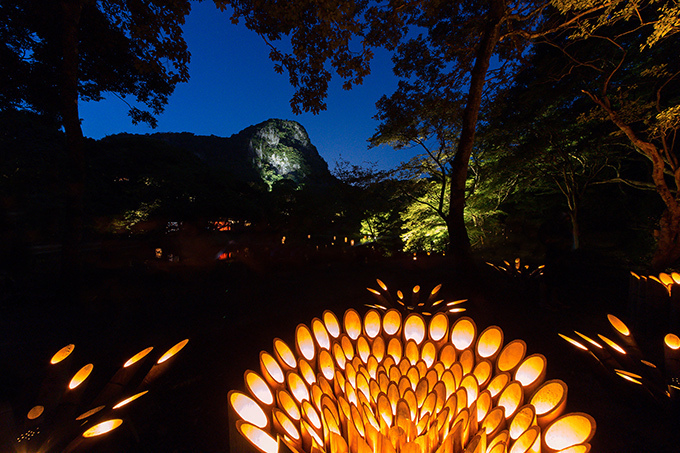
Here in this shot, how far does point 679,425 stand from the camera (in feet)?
6.23

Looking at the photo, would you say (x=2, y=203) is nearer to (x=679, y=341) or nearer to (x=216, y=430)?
(x=216, y=430)

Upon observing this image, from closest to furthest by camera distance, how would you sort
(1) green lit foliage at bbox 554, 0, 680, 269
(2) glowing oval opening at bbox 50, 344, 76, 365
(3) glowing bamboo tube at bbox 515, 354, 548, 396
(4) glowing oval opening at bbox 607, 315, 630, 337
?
1. (3) glowing bamboo tube at bbox 515, 354, 548, 396
2. (2) glowing oval opening at bbox 50, 344, 76, 365
3. (4) glowing oval opening at bbox 607, 315, 630, 337
4. (1) green lit foliage at bbox 554, 0, 680, 269

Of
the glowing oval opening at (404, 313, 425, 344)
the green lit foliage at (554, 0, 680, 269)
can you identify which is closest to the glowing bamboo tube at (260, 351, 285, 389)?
the glowing oval opening at (404, 313, 425, 344)

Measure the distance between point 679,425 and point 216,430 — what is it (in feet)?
11.8

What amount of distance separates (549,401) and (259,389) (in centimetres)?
148

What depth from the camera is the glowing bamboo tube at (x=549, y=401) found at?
116cm

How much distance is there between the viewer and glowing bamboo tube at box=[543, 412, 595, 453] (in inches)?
40.3

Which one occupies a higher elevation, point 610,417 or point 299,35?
point 299,35

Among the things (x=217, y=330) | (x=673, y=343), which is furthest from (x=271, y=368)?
(x=673, y=343)

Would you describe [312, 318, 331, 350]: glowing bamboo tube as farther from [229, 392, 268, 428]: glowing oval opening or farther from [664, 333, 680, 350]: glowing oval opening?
[664, 333, 680, 350]: glowing oval opening

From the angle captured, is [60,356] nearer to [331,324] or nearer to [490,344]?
[331,324]

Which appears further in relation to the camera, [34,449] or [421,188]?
[421,188]

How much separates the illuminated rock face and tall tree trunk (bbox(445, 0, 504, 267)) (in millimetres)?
3561

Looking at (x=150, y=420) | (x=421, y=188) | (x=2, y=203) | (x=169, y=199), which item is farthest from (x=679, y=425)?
(x=169, y=199)
